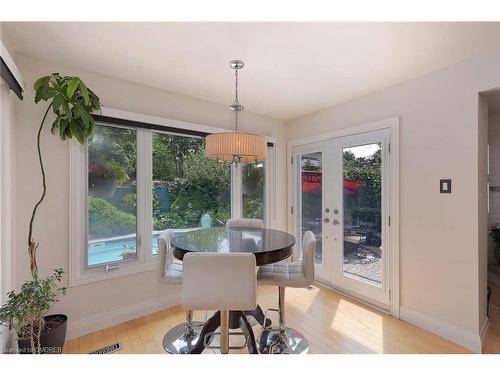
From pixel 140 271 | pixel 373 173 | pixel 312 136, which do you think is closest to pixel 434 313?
pixel 373 173

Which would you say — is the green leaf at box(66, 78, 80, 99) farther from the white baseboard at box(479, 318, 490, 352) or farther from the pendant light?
the white baseboard at box(479, 318, 490, 352)

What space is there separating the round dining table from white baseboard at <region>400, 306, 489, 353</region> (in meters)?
1.39

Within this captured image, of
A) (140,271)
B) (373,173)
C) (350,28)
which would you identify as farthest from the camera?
(373,173)

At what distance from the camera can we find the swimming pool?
236 centimetres

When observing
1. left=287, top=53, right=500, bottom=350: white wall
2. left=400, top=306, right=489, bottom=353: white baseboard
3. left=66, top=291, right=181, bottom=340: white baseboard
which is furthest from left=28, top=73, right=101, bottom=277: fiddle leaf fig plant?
left=400, top=306, right=489, bottom=353: white baseboard

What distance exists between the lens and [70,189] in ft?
7.21

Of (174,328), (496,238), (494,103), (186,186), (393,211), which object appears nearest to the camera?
(174,328)

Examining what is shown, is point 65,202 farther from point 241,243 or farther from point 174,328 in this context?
point 241,243

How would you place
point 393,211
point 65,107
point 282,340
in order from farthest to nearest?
1. point 393,211
2. point 282,340
3. point 65,107

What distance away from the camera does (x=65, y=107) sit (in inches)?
72.4

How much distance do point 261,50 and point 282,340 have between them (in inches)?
92.5

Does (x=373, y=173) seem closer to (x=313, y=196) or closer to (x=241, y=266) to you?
(x=313, y=196)

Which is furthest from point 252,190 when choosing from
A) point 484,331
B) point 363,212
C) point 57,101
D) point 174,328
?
point 484,331
